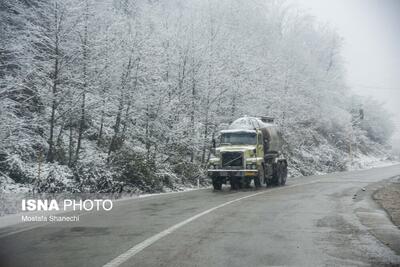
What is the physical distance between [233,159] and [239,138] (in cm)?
138

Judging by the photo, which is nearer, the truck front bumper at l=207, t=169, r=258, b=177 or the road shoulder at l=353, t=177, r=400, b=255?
the road shoulder at l=353, t=177, r=400, b=255

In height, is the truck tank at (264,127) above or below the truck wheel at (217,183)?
above

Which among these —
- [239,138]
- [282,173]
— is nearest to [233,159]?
[239,138]

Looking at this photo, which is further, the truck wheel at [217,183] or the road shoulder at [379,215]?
the truck wheel at [217,183]

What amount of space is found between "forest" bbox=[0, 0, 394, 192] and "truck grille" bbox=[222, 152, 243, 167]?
2.60 metres

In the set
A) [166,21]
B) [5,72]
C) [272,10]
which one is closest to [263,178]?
[166,21]

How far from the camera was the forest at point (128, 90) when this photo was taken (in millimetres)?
18516

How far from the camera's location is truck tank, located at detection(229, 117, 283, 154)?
79.7 feet

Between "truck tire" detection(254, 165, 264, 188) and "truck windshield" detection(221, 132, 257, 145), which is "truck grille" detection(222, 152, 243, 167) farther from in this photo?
"truck tire" detection(254, 165, 264, 188)

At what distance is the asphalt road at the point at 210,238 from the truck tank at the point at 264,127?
10.5m

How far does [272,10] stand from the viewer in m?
47.9

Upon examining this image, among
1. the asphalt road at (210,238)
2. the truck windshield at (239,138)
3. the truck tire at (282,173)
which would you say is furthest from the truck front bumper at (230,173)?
the asphalt road at (210,238)

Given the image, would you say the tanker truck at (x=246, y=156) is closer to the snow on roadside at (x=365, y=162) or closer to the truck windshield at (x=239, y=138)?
the truck windshield at (x=239, y=138)

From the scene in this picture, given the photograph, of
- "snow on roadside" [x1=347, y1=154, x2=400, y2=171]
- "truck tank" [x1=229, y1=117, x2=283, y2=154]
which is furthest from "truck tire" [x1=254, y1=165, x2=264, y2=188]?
"snow on roadside" [x1=347, y1=154, x2=400, y2=171]
